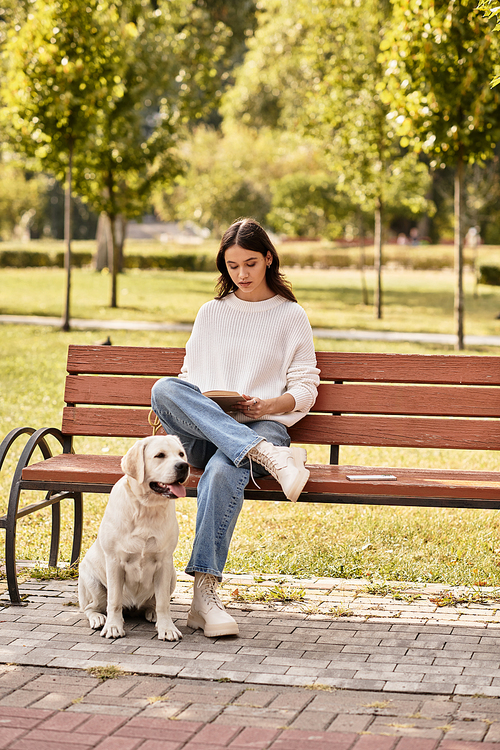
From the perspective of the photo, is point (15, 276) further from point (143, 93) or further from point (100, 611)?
point (100, 611)

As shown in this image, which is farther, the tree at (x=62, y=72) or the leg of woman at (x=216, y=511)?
the tree at (x=62, y=72)

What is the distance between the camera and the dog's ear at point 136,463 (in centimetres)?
396

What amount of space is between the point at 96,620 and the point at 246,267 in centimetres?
183

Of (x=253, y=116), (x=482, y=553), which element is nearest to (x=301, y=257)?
(x=253, y=116)

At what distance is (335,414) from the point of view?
17.2 ft

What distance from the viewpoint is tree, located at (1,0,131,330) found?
1377 cm

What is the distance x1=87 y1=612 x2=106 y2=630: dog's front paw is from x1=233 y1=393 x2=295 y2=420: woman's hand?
116 centimetres

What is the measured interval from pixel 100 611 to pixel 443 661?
5.09ft

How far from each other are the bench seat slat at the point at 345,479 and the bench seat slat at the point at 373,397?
1.41 feet

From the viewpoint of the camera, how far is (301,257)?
113 feet

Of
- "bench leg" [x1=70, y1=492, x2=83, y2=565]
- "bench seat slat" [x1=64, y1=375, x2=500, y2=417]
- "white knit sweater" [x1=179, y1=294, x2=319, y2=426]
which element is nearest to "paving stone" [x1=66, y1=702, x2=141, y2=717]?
"white knit sweater" [x1=179, y1=294, x2=319, y2=426]

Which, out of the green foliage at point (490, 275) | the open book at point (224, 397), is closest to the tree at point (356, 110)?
the green foliage at point (490, 275)

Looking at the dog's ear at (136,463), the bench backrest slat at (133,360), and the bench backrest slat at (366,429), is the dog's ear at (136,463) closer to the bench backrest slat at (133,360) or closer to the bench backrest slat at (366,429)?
the bench backrest slat at (366,429)

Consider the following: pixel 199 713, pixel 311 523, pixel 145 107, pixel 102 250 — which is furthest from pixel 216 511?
pixel 102 250
